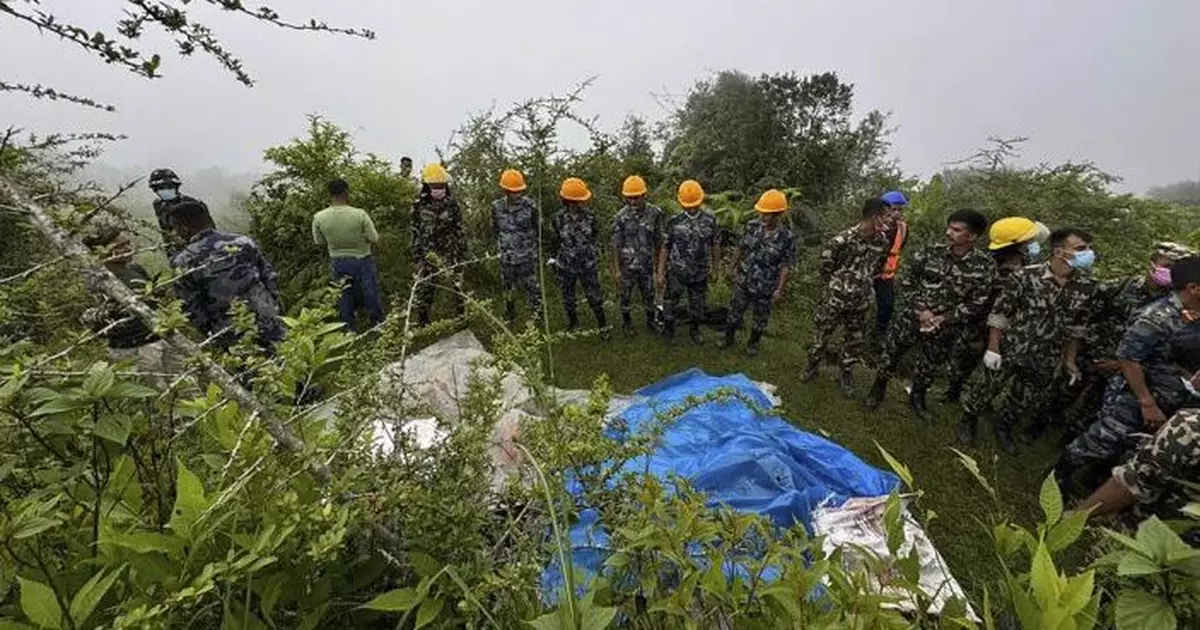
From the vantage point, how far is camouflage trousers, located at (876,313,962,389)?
5281 mm

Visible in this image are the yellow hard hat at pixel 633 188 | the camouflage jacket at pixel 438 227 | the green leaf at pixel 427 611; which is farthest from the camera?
the camouflage jacket at pixel 438 227

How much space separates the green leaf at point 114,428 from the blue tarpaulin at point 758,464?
2223 millimetres

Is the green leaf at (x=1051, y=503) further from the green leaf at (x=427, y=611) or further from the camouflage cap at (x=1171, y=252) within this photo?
the camouflage cap at (x=1171, y=252)

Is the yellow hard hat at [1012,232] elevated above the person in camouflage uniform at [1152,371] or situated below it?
above

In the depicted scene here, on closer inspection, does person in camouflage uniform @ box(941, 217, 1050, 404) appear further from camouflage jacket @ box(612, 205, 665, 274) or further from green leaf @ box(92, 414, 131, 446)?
green leaf @ box(92, 414, 131, 446)

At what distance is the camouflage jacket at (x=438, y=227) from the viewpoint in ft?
22.1

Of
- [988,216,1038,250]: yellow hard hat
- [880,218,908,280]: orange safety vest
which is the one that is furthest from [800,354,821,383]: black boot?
[988,216,1038,250]: yellow hard hat

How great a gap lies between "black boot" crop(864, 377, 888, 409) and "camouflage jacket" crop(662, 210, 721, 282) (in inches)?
84.1

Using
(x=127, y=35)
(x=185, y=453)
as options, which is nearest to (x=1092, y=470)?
(x=185, y=453)

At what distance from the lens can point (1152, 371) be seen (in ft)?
12.6

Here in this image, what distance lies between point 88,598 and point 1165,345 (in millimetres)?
5031

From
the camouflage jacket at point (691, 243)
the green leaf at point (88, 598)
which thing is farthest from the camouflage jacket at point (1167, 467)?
the camouflage jacket at point (691, 243)

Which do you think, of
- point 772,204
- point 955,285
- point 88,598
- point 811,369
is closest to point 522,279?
point 772,204

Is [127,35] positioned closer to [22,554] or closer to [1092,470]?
[22,554]
